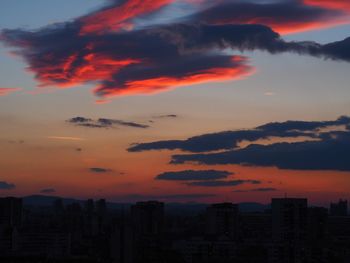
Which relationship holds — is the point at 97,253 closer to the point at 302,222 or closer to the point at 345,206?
the point at 302,222

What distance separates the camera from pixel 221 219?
7819 centimetres

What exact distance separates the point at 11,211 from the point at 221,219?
28611mm

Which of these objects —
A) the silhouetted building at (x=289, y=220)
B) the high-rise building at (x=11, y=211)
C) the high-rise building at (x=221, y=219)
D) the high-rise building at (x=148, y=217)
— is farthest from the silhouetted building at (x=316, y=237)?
the high-rise building at (x=11, y=211)

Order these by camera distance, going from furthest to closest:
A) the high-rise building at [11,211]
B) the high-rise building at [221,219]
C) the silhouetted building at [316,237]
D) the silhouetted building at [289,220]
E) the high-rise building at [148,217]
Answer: the high-rise building at [11,211], the high-rise building at [148,217], the high-rise building at [221,219], the silhouetted building at [289,220], the silhouetted building at [316,237]

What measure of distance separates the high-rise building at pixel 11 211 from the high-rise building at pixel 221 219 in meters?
25.0

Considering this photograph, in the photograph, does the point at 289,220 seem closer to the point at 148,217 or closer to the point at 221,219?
the point at 221,219

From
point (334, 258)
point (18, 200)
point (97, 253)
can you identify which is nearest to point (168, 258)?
point (97, 253)

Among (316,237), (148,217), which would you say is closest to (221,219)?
(316,237)

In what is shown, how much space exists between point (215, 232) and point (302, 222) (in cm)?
1378

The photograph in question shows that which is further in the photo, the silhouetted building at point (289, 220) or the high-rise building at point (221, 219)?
the high-rise building at point (221, 219)

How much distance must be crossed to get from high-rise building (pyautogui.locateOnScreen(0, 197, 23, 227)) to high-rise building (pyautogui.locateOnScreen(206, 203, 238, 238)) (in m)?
25.0

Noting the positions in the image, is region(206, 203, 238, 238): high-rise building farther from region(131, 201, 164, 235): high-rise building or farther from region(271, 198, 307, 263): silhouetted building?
region(271, 198, 307, 263): silhouetted building

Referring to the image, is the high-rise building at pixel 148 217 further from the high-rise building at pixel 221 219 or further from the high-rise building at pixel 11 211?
the high-rise building at pixel 11 211

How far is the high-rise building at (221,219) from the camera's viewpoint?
254ft
